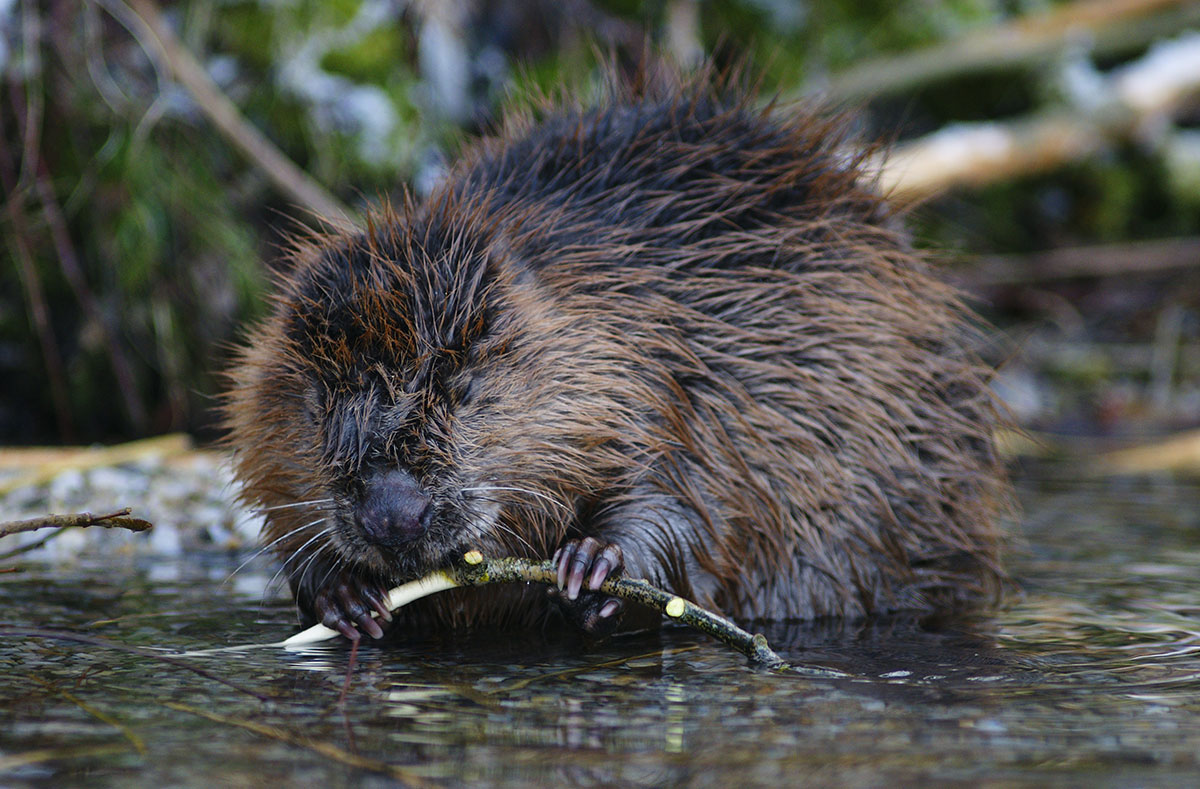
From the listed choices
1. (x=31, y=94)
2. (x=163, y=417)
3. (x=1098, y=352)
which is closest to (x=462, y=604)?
(x=31, y=94)

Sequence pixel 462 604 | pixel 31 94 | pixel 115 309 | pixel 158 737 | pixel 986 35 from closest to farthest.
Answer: pixel 158 737 → pixel 462 604 → pixel 31 94 → pixel 115 309 → pixel 986 35

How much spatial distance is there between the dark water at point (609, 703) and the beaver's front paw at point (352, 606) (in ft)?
0.18

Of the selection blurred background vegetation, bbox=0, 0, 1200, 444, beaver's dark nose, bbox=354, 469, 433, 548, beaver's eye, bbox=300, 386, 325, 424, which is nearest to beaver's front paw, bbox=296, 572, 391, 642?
beaver's dark nose, bbox=354, 469, 433, 548

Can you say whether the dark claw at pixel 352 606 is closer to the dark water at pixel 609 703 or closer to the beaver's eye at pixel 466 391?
the dark water at pixel 609 703

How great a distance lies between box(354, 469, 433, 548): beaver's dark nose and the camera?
205cm

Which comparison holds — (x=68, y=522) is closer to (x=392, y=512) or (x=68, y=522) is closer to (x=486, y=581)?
(x=392, y=512)

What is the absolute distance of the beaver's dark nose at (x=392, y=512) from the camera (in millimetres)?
2053

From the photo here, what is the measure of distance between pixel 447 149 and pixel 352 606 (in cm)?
316

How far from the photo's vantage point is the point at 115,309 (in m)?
4.79

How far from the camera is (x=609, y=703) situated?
5.79 ft

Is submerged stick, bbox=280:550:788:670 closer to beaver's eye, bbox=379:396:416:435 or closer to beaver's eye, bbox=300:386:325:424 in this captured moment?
beaver's eye, bbox=379:396:416:435

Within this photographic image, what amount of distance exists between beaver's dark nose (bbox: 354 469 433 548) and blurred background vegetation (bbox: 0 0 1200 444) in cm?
101

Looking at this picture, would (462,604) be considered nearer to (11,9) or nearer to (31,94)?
(31,94)

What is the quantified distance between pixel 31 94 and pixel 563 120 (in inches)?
70.9
